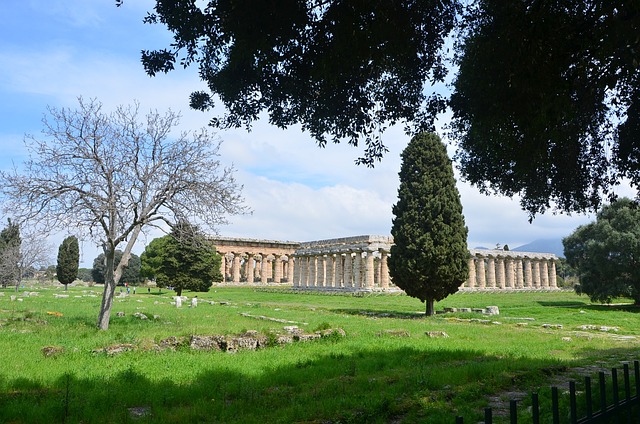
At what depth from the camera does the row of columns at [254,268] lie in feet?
279

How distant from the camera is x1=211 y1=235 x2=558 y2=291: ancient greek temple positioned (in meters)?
55.8

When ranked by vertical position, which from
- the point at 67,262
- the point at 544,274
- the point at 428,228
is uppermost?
the point at 428,228

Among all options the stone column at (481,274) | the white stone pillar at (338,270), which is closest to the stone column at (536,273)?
the stone column at (481,274)

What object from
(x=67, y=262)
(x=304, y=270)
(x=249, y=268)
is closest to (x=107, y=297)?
(x=304, y=270)

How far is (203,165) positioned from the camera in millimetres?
17625

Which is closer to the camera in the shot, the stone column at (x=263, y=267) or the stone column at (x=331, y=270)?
the stone column at (x=331, y=270)

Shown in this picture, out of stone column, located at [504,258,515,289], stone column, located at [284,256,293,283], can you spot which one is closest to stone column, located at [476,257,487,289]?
stone column, located at [504,258,515,289]

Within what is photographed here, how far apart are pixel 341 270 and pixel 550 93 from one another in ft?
196

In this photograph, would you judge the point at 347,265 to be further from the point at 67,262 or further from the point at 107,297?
the point at 107,297

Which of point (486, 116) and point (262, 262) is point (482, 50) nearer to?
point (486, 116)

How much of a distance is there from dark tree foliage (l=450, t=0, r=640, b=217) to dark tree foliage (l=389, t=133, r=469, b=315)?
15960 millimetres

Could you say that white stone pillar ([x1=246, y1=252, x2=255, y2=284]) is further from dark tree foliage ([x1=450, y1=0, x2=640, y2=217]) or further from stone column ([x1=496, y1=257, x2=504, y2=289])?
dark tree foliage ([x1=450, y1=0, x2=640, y2=217])

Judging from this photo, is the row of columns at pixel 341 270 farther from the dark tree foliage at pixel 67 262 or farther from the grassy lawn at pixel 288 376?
the grassy lawn at pixel 288 376

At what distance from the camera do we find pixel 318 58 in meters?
6.91
